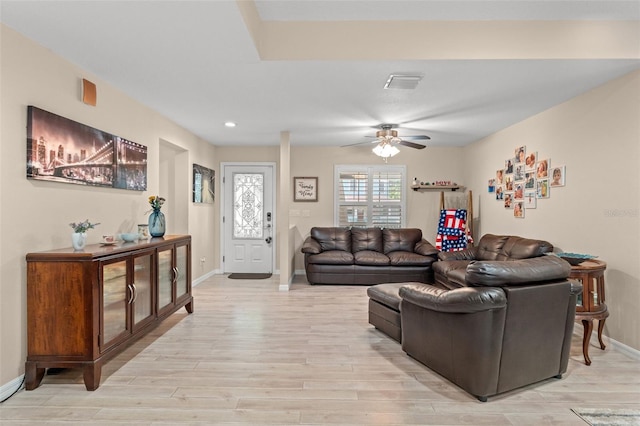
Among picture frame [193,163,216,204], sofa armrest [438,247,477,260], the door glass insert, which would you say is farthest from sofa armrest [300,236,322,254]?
sofa armrest [438,247,477,260]

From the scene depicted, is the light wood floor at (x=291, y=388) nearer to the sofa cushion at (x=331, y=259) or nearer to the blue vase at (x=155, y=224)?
the blue vase at (x=155, y=224)

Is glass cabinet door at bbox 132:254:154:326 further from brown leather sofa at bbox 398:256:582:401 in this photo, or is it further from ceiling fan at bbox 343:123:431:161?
ceiling fan at bbox 343:123:431:161

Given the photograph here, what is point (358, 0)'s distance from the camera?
8.50 ft

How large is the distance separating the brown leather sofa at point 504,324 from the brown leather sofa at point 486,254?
1695 mm

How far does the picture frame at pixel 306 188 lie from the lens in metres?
6.70

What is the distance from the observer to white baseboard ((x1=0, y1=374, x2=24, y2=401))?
2264mm

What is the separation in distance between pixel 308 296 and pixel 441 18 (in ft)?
12.5

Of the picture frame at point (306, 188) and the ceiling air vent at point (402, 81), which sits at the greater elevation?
the ceiling air vent at point (402, 81)

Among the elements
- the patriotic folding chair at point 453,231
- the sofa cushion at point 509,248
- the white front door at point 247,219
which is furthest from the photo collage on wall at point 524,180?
the white front door at point 247,219

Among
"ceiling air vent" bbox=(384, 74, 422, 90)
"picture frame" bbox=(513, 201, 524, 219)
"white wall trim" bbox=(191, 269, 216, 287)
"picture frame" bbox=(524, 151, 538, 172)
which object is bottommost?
"white wall trim" bbox=(191, 269, 216, 287)

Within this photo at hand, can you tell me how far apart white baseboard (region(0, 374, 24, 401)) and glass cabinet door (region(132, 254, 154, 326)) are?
2.54 ft

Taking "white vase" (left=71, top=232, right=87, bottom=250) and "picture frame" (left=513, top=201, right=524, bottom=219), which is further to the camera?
"picture frame" (left=513, top=201, right=524, bottom=219)

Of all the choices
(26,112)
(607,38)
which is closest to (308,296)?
(26,112)

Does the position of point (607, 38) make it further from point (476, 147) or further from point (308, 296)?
point (308, 296)
